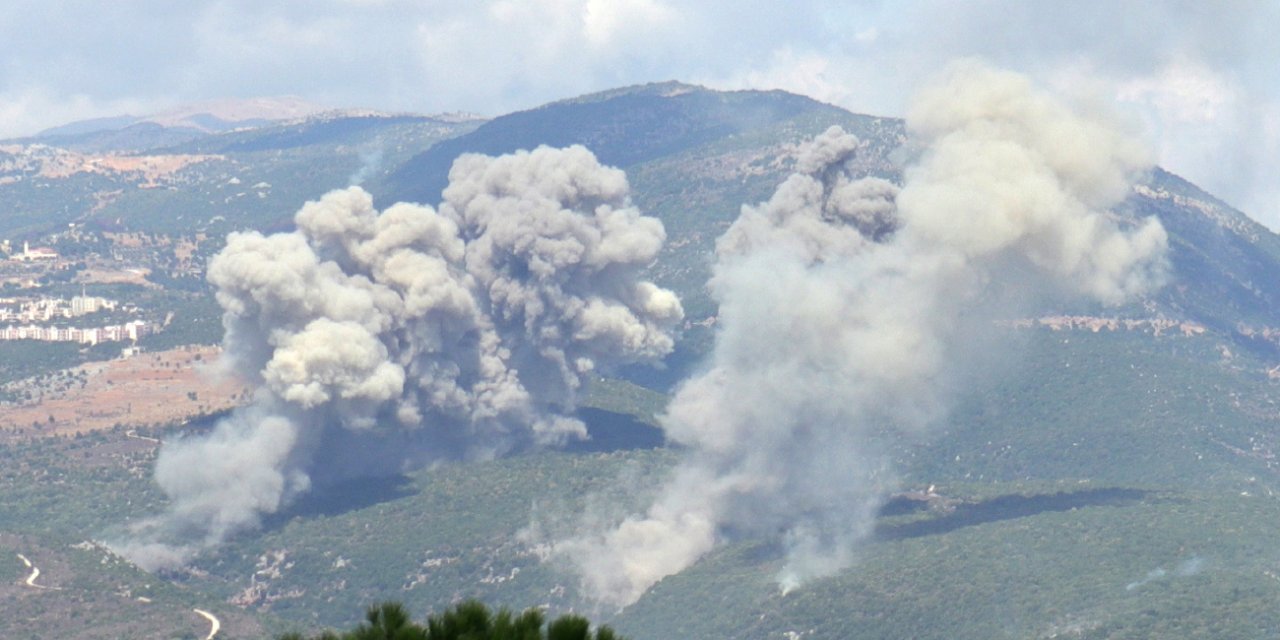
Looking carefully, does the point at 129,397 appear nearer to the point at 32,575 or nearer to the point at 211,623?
the point at 32,575

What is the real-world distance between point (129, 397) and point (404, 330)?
36.0 m

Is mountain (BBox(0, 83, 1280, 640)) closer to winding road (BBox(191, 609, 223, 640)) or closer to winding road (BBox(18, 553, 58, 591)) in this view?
winding road (BBox(18, 553, 58, 591))

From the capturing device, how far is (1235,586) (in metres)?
105

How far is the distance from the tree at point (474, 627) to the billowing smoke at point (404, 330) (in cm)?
8517

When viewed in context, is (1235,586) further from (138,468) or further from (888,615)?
(138,468)

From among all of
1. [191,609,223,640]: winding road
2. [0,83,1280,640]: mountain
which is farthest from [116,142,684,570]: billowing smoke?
[191,609,223,640]: winding road

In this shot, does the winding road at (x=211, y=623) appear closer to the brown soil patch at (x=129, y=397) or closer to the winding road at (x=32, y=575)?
the winding road at (x=32, y=575)

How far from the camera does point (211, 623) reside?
104812 mm

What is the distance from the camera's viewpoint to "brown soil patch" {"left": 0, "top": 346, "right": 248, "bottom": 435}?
514 feet

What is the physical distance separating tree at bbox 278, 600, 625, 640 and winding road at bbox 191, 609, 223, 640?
60.0 metres

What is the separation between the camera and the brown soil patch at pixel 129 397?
156625mm

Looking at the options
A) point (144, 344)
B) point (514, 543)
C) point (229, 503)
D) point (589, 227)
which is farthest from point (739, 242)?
point (144, 344)

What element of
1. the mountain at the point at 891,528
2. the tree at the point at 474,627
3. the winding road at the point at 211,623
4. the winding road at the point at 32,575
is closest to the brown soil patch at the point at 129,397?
the mountain at the point at 891,528

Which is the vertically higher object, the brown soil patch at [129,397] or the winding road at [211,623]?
the brown soil patch at [129,397]
